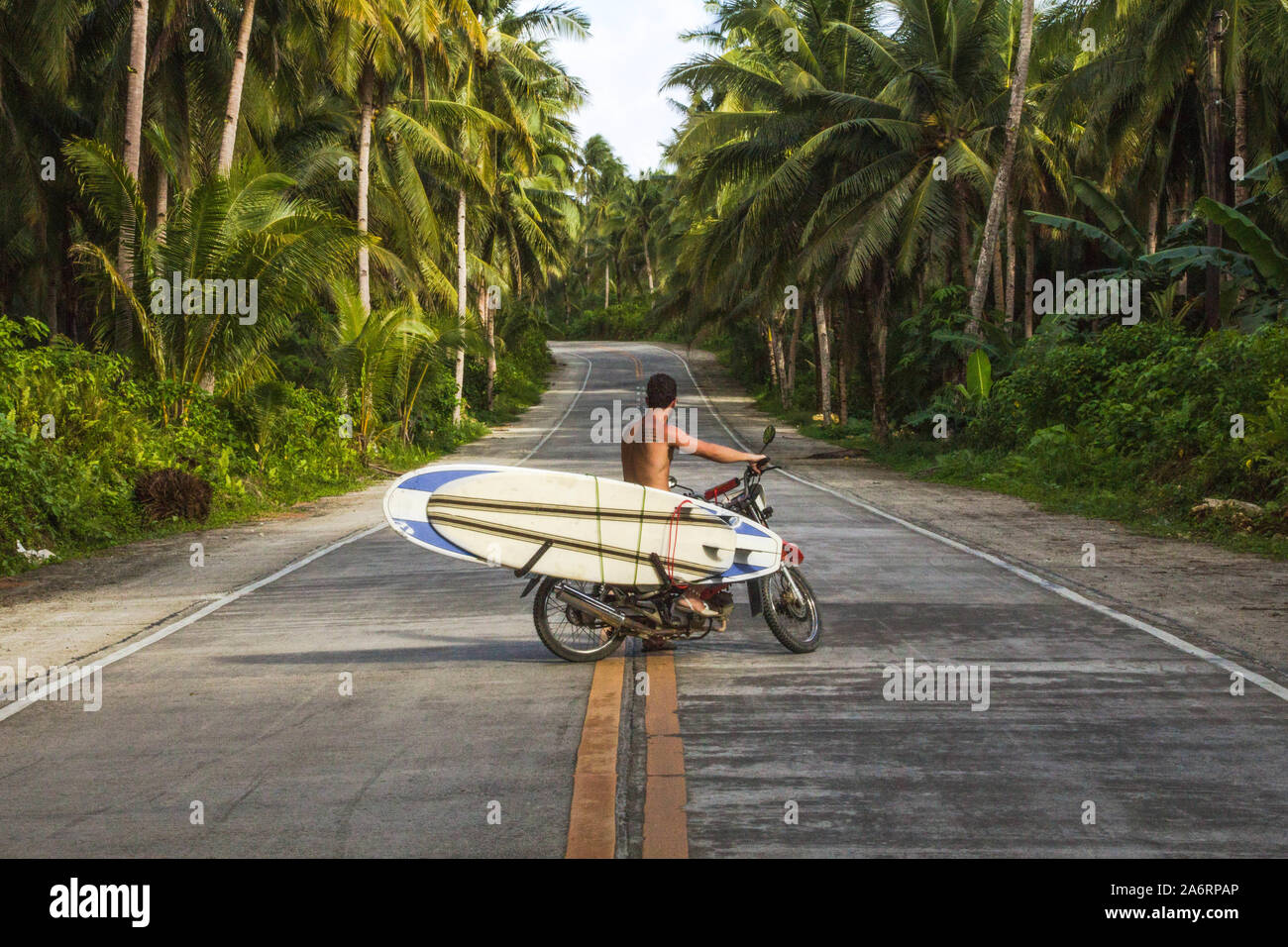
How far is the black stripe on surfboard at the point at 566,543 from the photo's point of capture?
789 centimetres

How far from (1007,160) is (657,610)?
73.6ft

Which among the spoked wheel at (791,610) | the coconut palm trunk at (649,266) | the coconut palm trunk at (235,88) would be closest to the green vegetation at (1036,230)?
the spoked wheel at (791,610)

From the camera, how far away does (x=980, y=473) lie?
25297 millimetres

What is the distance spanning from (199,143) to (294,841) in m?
30.8

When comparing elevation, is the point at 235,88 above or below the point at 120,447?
above

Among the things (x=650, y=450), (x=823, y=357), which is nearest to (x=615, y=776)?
(x=650, y=450)

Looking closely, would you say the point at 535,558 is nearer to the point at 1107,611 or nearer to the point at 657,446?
the point at 657,446

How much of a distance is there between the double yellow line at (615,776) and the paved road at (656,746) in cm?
2

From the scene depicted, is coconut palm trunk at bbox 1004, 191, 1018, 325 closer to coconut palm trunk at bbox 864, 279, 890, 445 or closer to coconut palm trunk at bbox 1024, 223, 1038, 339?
coconut palm trunk at bbox 1024, 223, 1038, 339

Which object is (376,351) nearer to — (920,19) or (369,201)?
(369,201)

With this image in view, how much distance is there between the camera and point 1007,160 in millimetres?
27828

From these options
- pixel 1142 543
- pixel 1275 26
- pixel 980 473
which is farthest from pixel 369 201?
pixel 1142 543

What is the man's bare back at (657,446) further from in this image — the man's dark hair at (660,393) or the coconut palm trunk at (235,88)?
the coconut palm trunk at (235,88)

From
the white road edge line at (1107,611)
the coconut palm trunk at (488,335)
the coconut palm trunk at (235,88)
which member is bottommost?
the white road edge line at (1107,611)
